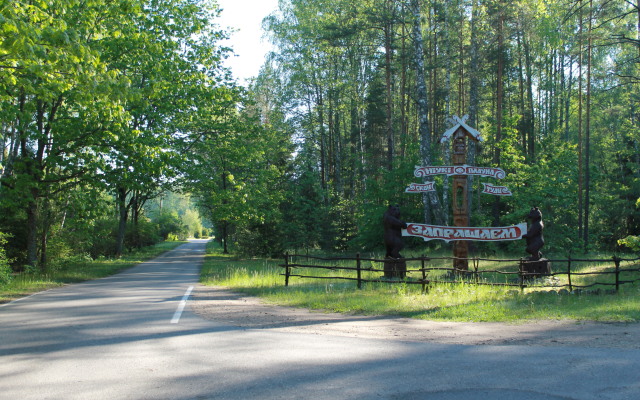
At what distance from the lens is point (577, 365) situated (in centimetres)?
609

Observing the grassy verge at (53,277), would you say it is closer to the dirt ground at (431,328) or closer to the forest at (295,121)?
the forest at (295,121)

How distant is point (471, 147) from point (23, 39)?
75.0 feet

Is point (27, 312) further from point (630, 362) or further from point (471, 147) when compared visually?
point (471, 147)

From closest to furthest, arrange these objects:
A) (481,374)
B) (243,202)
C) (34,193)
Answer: (481,374)
(34,193)
(243,202)

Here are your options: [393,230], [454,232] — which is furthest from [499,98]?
[454,232]

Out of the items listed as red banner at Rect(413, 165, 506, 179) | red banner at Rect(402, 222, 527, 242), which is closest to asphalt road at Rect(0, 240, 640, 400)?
red banner at Rect(402, 222, 527, 242)

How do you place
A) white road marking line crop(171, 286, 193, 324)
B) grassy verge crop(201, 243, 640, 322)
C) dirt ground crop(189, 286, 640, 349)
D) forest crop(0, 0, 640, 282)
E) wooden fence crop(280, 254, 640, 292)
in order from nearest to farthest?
dirt ground crop(189, 286, 640, 349), white road marking line crop(171, 286, 193, 324), grassy verge crop(201, 243, 640, 322), wooden fence crop(280, 254, 640, 292), forest crop(0, 0, 640, 282)

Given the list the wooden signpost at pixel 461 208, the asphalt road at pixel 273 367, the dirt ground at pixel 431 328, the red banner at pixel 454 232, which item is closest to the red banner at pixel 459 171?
the wooden signpost at pixel 461 208

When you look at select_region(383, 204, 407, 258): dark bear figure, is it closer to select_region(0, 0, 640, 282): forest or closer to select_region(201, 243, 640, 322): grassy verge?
select_region(201, 243, 640, 322): grassy verge

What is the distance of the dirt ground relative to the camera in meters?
7.77

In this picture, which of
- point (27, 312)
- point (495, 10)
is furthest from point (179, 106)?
point (495, 10)

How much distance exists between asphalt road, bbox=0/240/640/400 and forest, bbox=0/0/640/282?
218 inches

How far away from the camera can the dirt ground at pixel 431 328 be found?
7766 millimetres

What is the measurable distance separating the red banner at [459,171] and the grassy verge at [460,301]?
310 centimetres
